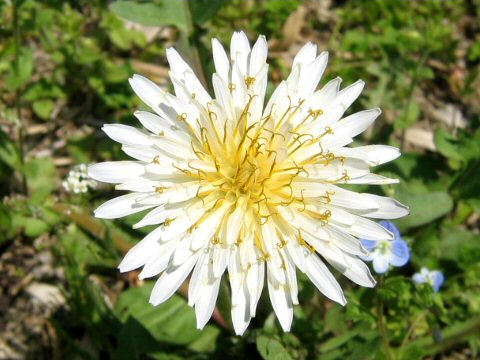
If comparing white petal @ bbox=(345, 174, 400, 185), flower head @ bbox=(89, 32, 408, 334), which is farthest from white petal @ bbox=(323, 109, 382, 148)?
white petal @ bbox=(345, 174, 400, 185)

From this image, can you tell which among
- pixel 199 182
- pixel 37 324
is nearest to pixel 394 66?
pixel 199 182

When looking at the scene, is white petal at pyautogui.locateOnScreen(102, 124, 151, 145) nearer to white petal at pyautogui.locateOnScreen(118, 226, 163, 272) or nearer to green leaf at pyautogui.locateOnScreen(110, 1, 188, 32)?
white petal at pyautogui.locateOnScreen(118, 226, 163, 272)

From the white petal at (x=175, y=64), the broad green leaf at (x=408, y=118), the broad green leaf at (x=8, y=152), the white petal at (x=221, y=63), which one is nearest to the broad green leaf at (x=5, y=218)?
the broad green leaf at (x=8, y=152)

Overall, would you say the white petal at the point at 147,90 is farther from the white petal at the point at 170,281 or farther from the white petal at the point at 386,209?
the white petal at the point at 386,209

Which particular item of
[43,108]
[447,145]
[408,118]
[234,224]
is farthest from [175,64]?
[408,118]

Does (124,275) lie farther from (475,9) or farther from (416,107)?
(475,9)

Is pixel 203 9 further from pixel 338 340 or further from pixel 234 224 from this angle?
pixel 338 340
